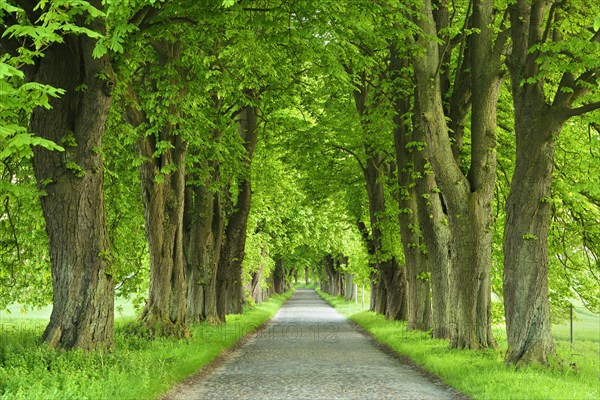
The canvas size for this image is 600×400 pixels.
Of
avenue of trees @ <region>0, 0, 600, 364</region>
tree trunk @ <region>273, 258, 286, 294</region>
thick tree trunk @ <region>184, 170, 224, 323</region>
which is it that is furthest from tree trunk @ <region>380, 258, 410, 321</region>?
tree trunk @ <region>273, 258, 286, 294</region>

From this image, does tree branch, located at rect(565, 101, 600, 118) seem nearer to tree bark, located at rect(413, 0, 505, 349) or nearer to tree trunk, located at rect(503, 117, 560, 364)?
tree trunk, located at rect(503, 117, 560, 364)

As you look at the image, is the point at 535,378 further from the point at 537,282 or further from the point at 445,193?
the point at 445,193

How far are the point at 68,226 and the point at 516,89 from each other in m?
8.26

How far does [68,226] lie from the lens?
1166 cm

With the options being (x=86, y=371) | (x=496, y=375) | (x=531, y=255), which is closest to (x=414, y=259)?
(x=531, y=255)

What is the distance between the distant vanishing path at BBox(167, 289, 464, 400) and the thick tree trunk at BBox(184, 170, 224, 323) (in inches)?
205

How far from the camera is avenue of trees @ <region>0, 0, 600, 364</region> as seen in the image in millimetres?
11555

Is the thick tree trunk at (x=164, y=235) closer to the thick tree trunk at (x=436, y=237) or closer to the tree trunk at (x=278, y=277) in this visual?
the thick tree trunk at (x=436, y=237)

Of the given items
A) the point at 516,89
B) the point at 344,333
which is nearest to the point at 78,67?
the point at 516,89

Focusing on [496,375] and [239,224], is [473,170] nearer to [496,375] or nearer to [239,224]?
[496,375]

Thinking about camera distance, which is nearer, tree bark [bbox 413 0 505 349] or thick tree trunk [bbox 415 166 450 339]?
tree bark [bbox 413 0 505 349]

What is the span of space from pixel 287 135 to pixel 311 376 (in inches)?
574

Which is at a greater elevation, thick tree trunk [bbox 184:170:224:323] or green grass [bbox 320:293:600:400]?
thick tree trunk [bbox 184:170:224:323]

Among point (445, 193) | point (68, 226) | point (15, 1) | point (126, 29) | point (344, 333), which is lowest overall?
point (344, 333)
